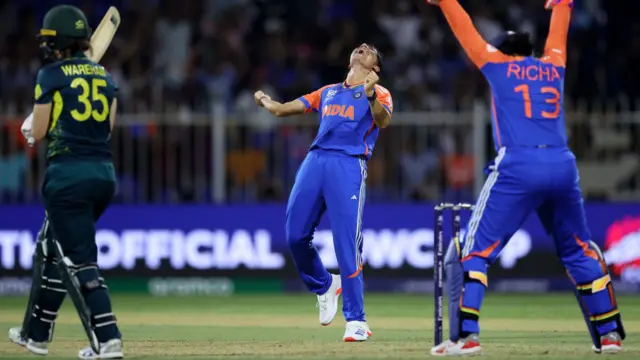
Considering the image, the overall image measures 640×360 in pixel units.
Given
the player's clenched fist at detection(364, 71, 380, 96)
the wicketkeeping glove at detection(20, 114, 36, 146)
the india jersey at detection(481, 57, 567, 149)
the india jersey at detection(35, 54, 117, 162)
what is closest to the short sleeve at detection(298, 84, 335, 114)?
the player's clenched fist at detection(364, 71, 380, 96)

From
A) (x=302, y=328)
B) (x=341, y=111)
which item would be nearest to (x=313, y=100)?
(x=341, y=111)

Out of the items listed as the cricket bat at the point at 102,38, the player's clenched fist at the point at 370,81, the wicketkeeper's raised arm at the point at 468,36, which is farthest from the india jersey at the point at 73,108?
the wicketkeeper's raised arm at the point at 468,36

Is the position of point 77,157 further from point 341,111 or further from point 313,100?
point 313,100

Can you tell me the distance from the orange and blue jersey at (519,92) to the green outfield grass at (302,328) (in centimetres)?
154

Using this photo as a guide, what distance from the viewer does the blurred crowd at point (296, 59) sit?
17062mm

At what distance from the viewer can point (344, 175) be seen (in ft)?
34.9

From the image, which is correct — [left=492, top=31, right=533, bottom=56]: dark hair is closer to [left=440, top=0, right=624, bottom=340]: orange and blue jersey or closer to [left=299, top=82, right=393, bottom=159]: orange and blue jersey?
[left=440, top=0, right=624, bottom=340]: orange and blue jersey

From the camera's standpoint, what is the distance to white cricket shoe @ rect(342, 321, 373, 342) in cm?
1038

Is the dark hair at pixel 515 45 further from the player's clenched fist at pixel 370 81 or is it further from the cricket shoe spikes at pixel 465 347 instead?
the cricket shoe spikes at pixel 465 347

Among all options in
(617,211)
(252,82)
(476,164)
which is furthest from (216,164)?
(617,211)

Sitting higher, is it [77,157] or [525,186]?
[77,157]

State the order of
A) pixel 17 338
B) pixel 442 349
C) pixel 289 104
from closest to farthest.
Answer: pixel 442 349
pixel 17 338
pixel 289 104

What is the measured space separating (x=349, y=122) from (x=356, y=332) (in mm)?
1757

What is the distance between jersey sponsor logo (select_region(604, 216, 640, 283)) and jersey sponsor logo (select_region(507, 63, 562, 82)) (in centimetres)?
787
